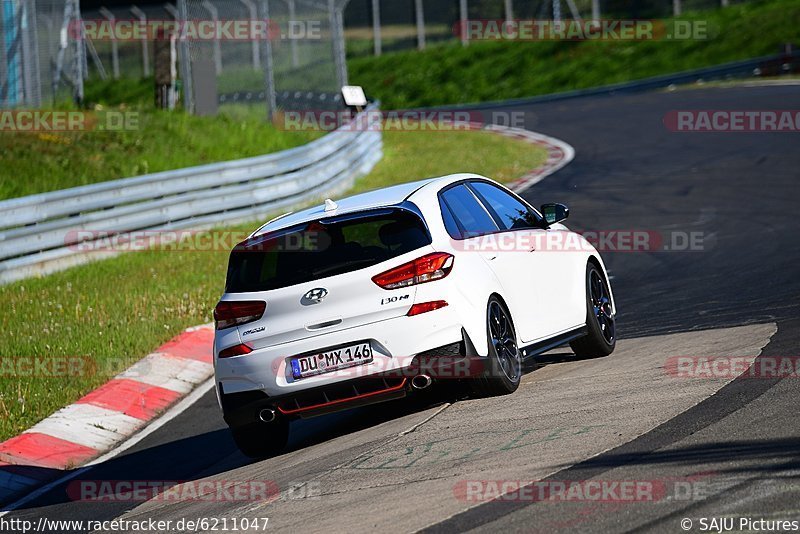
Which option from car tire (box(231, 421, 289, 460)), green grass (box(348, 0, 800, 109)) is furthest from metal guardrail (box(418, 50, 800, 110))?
car tire (box(231, 421, 289, 460))

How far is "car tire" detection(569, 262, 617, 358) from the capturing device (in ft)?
32.8

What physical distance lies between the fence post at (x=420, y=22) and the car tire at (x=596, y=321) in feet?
138

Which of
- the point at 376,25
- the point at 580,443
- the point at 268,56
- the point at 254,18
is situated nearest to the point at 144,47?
the point at 254,18

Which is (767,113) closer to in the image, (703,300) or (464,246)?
(703,300)

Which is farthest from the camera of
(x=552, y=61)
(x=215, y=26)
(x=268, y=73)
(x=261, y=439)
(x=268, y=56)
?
(x=552, y=61)

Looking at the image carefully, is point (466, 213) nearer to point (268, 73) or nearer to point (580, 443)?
point (580, 443)

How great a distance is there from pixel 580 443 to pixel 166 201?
44.2 ft

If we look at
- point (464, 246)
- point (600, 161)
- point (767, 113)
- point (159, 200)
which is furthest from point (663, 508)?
point (767, 113)

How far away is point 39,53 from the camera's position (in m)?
25.5

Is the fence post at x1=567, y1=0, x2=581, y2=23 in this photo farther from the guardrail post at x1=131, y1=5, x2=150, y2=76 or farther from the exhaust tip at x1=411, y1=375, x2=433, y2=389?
the exhaust tip at x1=411, y1=375, x2=433, y2=389

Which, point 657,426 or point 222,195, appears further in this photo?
point 222,195

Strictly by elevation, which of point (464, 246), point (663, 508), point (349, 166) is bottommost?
point (349, 166)

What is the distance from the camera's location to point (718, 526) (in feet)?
17.3

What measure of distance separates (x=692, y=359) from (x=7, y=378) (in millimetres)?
6057
